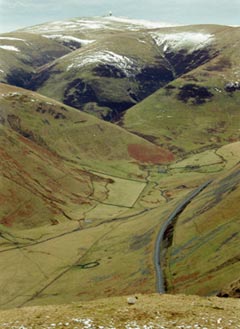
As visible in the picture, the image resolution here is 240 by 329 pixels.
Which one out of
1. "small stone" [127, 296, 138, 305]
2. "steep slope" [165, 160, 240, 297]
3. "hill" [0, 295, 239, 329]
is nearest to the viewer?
"hill" [0, 295, 239, 329]

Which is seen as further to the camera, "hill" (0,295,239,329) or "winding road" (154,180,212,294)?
"winding road" (154,180,212,294)

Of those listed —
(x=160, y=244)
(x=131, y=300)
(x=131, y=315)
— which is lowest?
(x=160, y=244)

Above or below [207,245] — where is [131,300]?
above

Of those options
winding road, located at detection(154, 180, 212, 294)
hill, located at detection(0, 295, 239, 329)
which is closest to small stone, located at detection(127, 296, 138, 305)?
hill, located at detection(0, 295, 239, 329)

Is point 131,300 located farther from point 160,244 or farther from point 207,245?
point 160,244

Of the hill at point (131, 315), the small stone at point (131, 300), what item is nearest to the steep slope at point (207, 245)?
the hill at point (131, 315)

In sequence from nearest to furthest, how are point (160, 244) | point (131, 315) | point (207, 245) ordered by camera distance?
point (131, 315), point (207, 245), point (160, 244)

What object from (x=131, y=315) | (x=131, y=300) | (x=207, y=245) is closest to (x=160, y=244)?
(x=207, y=245)

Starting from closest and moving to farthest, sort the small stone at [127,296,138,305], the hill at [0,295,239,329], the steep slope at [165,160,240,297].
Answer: the hill at [0,295,239,329], the small stone at [127,296,138,305], the steep slope at [165,160,240,297]

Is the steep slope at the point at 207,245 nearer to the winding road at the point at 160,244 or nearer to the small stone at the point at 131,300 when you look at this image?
the winding road at the point at 160,244

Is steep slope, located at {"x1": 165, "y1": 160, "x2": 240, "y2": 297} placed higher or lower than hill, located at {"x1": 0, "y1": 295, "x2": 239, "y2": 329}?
lower

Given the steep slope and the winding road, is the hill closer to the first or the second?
the steep slope
